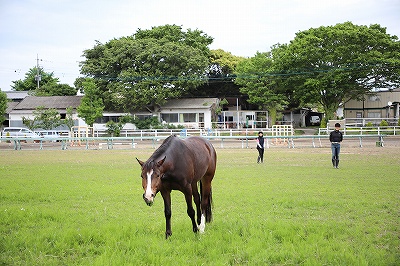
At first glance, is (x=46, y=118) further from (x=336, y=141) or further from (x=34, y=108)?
(x=336, y=141)

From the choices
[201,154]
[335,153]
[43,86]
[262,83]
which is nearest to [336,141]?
[335,153]

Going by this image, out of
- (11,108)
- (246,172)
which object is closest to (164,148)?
(246,172)

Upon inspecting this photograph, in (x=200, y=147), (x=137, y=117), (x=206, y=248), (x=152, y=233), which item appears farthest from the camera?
(x=137, y=117)

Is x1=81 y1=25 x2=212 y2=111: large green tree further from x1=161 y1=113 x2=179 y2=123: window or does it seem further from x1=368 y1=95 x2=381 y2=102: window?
x1=368 y1=95 x2=381 y2=102: window

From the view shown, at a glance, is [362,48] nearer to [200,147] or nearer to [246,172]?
[246,172]

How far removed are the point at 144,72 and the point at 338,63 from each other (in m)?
22.5

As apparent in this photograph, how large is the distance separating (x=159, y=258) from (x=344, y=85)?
4284 centimetres

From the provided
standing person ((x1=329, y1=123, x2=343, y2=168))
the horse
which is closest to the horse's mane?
the horse

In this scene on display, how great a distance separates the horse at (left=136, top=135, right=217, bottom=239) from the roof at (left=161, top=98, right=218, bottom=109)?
1779 inches

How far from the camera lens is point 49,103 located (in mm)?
58625

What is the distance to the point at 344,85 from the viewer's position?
44.8 m

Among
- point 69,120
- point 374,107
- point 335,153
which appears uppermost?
point 374,107

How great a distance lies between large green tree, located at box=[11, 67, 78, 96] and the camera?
70.9 metres

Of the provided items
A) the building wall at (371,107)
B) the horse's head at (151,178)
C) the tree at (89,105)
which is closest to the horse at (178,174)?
the horse's head at (151,178)
